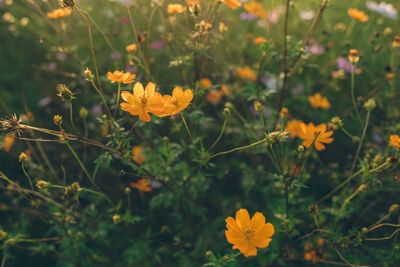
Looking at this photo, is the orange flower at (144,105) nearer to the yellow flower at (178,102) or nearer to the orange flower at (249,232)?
the yellow flower at (178,102)

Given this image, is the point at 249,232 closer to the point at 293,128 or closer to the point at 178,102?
the point at 178,102

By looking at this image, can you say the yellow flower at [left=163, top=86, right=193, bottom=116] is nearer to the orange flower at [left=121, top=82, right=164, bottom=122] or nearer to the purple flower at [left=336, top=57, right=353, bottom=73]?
the orange flower at [left=121, top=82, right=164, bottom=122]

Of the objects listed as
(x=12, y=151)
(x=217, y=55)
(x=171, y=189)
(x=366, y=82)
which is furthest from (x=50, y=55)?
(x=366, y=82)

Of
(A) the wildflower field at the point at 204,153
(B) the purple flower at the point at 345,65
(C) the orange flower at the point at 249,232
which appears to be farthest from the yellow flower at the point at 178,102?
(B) the purple flower at the point at 345,65

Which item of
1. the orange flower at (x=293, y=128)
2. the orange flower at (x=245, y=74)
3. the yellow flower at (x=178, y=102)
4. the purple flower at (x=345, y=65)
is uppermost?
the orange flower at (x=245, y=74)

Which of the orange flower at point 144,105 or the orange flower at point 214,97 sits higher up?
the orange flower at point 214,97

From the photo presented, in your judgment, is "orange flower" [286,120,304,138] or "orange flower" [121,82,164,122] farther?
"orange flower" [286,120,304,138]

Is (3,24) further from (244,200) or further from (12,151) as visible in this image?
(244,200)

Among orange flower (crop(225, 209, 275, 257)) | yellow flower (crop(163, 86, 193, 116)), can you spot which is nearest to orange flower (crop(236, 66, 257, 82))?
yellow flower (crop(163, 86, 193, 116))
